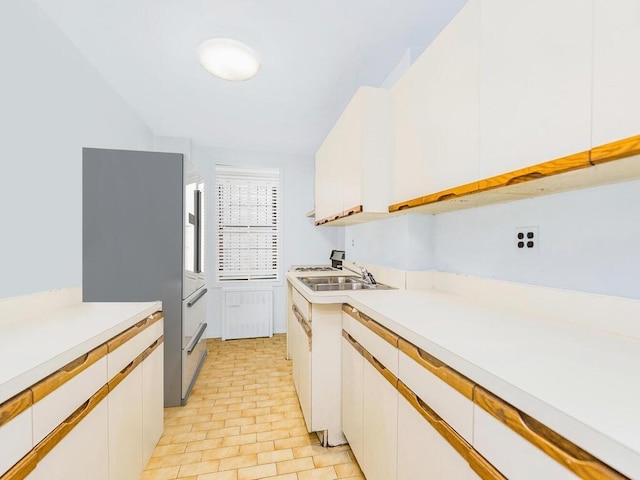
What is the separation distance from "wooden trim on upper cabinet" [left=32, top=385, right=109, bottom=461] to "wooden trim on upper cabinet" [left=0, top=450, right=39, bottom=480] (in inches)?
0.6

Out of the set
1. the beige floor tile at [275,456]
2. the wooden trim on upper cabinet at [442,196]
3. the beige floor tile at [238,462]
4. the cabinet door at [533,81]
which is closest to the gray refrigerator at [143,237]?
the beige floor tile at [238,462]

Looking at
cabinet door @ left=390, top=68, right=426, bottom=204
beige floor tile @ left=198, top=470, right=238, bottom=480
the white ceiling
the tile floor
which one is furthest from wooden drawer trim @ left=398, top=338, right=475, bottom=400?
the white ceiling

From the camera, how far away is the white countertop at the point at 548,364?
1.56 ft

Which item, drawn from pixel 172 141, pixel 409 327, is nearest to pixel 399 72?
pixel 409 327

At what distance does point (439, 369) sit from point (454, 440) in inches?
6.8

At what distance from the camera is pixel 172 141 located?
356 cm

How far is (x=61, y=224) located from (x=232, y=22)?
165cm

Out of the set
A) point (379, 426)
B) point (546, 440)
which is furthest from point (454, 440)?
point (379, 426)

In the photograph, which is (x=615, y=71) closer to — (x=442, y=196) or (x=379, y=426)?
(x=442, y=196)

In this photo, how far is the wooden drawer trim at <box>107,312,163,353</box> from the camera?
117cm

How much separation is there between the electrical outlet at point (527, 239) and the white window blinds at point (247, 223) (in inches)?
126

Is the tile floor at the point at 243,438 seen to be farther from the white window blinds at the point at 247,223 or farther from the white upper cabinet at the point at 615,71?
the white upper cabinet at the point at 615,71

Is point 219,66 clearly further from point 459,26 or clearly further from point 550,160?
point 550,160

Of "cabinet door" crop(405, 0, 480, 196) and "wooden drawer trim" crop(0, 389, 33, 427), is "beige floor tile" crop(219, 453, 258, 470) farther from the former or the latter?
"cabinet door" crop(405, 0, 480, 196)
